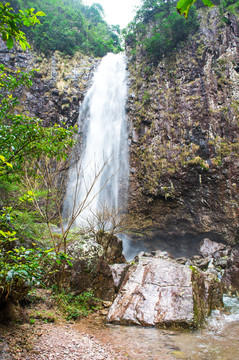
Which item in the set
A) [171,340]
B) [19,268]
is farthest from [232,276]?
[19,268]

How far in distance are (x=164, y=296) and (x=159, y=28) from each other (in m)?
20.9

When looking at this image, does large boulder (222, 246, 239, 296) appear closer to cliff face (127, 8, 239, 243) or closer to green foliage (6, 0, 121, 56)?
cliff face (127, 8, 239, 243)

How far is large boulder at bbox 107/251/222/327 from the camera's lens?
4176 millimetres

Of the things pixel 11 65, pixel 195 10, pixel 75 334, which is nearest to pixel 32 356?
pixel 75 334

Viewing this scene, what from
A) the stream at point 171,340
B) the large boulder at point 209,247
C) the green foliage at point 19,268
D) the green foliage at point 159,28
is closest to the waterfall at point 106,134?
the green foliage at point 159,28

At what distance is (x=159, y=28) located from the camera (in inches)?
732

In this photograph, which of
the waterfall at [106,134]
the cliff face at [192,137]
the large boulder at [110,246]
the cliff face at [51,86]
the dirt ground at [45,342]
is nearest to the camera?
the dirt ground at [45,342]

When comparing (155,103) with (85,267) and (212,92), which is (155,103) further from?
(85,267)

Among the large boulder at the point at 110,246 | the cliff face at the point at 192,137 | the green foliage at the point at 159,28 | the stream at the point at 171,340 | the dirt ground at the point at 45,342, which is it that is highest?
the green foliage at the point at 159,28

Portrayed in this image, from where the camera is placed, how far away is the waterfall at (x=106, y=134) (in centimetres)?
1611

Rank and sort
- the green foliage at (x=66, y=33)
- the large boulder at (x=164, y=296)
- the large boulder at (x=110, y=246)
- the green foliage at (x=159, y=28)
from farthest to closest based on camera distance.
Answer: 1. the green foliage at (x=66, y=33)
2. the green foliage at (x=159, y=28)
3. the large boulder at (x=110, y=246)
4. the large boulder at (x=164, y=296)

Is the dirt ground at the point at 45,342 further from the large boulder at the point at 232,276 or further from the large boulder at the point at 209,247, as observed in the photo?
the large boulder at the point at 209,247

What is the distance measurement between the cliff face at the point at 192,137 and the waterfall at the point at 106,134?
3.07ft

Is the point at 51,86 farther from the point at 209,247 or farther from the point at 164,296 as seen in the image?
the point at 164,296
